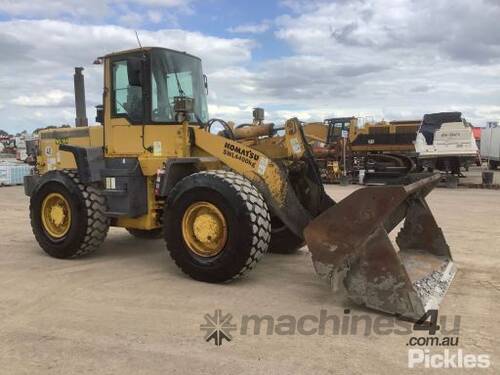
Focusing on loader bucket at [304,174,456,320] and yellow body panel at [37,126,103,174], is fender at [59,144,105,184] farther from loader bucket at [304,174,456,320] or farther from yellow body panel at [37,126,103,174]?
loader bucket at [304,174,456,320]

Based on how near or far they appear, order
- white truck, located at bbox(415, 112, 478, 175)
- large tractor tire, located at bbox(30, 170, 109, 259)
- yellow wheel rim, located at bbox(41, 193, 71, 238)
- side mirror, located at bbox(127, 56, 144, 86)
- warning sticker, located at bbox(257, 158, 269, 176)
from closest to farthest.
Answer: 1. warning sticker, located at bbox(257, 158, 269, 176)
2. side mirror, located at bbox(127, 56, 144, 86)
3. large tractor tire, located at bbox(30, 170, 109, 259)
4. yellow wheel rim, located at bbox(41, 193, 71, 238)
5. white truck, located at bbox(415, 112, 478, 175)

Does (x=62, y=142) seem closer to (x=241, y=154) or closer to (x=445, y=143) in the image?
(x=241, y=154)

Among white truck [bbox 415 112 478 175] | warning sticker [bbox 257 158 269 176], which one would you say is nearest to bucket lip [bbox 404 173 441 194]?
warning sticker [bbox 257 158 269 176]

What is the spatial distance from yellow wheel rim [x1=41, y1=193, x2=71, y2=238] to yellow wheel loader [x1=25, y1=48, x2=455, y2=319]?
15 millimetres

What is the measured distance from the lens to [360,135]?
2291 centimetres

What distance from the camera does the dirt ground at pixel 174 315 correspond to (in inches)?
148

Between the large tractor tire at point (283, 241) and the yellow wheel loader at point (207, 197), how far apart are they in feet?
0.06

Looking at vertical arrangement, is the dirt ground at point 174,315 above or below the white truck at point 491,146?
below

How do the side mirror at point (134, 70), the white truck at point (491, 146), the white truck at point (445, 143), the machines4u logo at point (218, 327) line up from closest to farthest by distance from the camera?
the machines4u logo at point (218, 327), the side mirror at point (134, 70), the white truck at point (445, 143), the white truck at point (491, 146)

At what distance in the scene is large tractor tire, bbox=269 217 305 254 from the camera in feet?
23.1

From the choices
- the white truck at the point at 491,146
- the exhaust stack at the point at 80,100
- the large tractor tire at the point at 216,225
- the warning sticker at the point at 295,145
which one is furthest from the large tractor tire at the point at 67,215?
the white truck at the point at 491,146

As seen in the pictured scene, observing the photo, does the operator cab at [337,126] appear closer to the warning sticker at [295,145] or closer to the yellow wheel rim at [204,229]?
the warning sticker at [295,145]

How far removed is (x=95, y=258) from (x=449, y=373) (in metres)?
4.93

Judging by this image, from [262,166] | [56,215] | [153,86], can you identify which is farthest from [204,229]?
[56,215]
